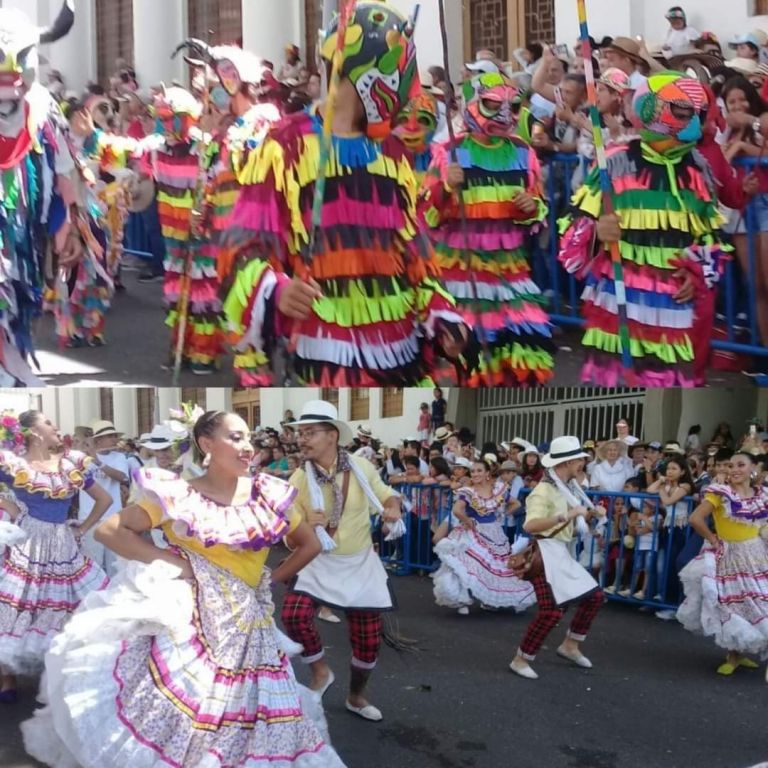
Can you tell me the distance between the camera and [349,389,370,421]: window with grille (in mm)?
4195

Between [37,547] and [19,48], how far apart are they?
8.99ft

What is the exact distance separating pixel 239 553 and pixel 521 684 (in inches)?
107

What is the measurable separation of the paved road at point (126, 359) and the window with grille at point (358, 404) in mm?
446

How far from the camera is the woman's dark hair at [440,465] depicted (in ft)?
31.7

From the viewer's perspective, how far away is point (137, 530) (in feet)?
12.6

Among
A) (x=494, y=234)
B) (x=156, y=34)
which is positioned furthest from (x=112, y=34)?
(x=494, y=234)

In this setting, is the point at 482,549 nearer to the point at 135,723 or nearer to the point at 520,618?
the point at 520,618

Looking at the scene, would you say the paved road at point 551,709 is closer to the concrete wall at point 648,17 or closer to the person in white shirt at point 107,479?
the person in white shirt at point 107,479

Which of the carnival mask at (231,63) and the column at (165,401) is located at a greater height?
the carnival mask at (231,63)

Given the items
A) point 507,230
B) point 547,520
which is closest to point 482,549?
point 547,520

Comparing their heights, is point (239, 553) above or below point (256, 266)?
below

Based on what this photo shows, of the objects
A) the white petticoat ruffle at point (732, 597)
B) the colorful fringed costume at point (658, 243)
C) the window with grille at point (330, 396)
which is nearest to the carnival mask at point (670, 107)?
the colorful fringed costume at point (658, 243)

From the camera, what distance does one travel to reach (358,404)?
4.57m

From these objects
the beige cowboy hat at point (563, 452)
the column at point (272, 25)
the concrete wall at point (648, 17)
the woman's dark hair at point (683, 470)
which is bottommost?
the woman's dark hair at point (683, 470)
